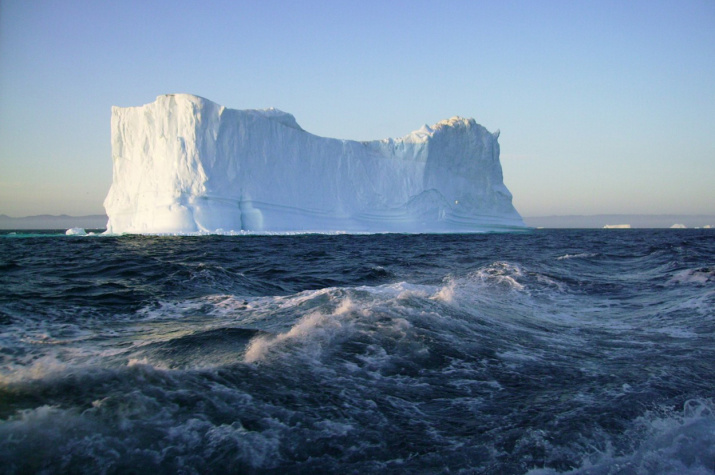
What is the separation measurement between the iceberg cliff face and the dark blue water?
58.4 ft

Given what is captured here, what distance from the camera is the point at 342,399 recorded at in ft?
8.02

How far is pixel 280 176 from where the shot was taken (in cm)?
2472

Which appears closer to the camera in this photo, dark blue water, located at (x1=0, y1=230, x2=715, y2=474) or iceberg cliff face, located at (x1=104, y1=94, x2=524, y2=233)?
dark blue water, located at (x1=0, y1=230, x2=715, y2=474)

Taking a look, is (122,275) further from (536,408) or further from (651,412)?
(651,412)

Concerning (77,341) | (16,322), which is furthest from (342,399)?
(16,322)

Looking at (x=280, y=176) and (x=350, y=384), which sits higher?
(x=280, y=176)

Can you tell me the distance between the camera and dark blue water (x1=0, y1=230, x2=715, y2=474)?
1877 millimetres

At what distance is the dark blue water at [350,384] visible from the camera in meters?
1.88

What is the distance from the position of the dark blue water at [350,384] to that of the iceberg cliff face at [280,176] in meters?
17.8

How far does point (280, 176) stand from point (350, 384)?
74.9 feet

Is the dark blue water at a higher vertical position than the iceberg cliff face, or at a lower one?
lower

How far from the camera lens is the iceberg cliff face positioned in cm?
2236

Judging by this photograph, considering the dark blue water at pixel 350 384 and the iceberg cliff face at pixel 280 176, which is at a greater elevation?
the iceberg cliff face at pixel 280 176

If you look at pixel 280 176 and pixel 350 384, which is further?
pixel 280 176
